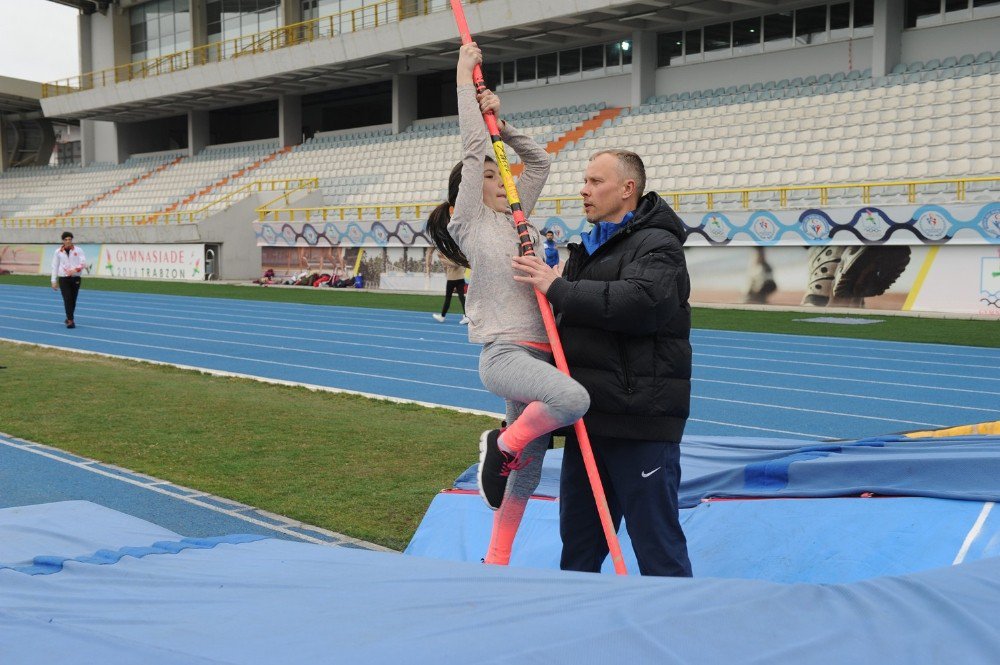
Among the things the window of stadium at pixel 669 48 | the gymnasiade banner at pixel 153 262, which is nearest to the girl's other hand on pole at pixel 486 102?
the window of stadium at pixel 669 48

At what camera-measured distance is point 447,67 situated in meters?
38.5

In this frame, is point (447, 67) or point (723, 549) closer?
point (723, 549)

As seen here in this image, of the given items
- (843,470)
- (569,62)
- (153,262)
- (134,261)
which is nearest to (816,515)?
(843,470)

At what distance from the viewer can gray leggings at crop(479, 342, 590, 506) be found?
322 cm

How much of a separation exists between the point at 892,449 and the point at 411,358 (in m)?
9.53

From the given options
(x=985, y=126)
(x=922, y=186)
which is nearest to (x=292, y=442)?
(x=922, y=186)

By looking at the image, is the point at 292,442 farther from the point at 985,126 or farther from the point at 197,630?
the point at 985,126

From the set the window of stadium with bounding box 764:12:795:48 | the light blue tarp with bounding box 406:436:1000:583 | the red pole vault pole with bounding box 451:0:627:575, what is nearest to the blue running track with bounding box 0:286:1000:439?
the light blue tarp with bounding box 406:436:1000:583

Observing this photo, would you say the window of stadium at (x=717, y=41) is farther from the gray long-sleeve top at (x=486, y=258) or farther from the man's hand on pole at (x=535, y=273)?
the man's hand on pole at (x=535, y=273)

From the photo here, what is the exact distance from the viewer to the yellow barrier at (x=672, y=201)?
19.8 m

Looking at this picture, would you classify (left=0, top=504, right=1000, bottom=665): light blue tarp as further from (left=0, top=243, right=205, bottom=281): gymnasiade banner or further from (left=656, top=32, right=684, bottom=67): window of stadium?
(left=0, top=243, right=205, bottom=281): gymnasiade banner

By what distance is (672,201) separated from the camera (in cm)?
2423

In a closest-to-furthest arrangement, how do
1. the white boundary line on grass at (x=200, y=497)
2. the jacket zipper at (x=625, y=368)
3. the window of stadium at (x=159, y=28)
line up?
the jacket zipper at (x=625, y=368)
the white boundary line on grass at (x=200, y=497)
the window of stadium at (x=159, y=28)

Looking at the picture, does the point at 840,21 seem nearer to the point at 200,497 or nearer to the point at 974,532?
the point at 200,497
